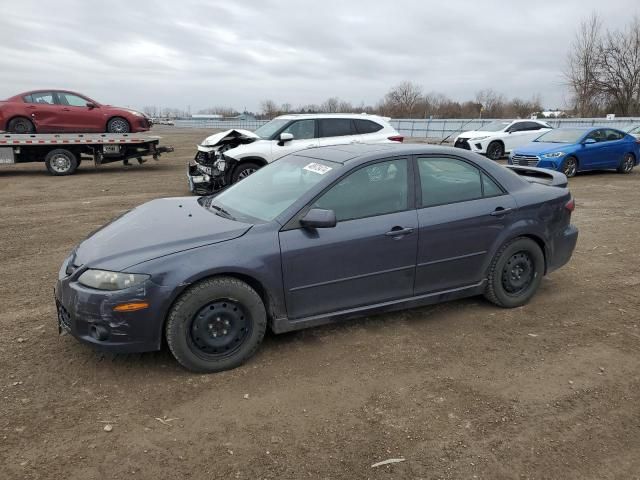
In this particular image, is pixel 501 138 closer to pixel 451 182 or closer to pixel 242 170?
pixel 242 170

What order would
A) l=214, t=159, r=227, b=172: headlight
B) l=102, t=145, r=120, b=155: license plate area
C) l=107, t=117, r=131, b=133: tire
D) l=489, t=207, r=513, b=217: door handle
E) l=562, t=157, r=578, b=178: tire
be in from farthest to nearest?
1. l=107, t=117, r=131, b=133: tire
2. l=102, t=145, r=120, b=155: license plate area
3. l=562, t=157, r=578, b=178: tire
4. l=214, t=159, r=227, b=172: headlight
5. l=489, t=207, r=513, b=217: door handle

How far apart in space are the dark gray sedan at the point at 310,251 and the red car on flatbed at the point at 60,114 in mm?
12097

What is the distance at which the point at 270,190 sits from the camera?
421cm

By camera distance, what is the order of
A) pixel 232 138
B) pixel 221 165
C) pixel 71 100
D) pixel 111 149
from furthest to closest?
pixel 111 149 → pixel 71 100 → pixel 232 138 → pixel 221 165

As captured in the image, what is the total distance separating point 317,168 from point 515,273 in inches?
82.0

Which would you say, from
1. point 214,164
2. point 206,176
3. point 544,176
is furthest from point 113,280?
point 206,176

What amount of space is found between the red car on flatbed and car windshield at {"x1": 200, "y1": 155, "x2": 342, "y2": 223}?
12189 millimetres

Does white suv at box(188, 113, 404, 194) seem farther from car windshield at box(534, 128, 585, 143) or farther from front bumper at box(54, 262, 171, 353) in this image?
front bumper at box(54, 262, 171, 353)

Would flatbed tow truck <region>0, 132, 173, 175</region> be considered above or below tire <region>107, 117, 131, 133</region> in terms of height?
below

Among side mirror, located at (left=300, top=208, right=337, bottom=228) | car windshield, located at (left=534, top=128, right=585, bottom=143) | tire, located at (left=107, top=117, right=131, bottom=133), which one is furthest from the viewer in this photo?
tire, located at (left=107, top=117, right=131, bottom=133)

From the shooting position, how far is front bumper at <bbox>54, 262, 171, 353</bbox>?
10.4 ft

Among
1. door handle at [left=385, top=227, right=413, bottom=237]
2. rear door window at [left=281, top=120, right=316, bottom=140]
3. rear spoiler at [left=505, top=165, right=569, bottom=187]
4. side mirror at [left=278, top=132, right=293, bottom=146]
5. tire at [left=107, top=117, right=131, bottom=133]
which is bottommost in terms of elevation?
door handle at [left=385, top=227, right=413, bottom=237]

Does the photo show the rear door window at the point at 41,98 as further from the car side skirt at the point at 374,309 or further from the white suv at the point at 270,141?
the car side skirt at the point at 374,309

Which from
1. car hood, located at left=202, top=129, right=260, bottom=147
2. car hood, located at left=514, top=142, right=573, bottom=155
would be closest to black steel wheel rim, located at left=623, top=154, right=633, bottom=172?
car hood, located at left=514, top=142, right=573, bottom=155
